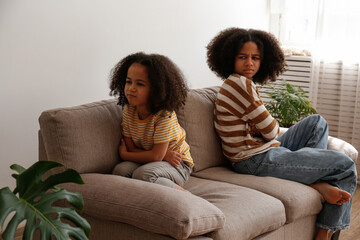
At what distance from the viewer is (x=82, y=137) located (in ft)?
6.70

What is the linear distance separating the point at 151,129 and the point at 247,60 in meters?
0.73

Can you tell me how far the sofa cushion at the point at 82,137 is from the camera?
2.00m

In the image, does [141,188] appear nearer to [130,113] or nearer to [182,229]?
[182,229]

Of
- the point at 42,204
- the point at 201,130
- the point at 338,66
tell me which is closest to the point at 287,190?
the point at 201,130

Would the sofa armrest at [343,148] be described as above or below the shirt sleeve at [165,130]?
below

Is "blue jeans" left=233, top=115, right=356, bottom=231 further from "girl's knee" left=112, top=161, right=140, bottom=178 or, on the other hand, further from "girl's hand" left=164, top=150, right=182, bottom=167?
"girl's knee" left=112, top=161, right=140, bottom=178

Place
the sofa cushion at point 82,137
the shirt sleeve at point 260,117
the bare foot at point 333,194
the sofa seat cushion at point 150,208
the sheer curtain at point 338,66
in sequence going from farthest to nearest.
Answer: the sheer curtain at point 338,66
the shirt sleeve at point 260,117
the bare foot at point 333,194
the sofa cushion at point 82,137
the sofa seat cushion at point 150,208

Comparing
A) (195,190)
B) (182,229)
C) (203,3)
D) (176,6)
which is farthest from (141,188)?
(203,3)

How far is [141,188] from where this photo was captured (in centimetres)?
183

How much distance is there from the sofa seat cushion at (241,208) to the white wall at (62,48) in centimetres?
93

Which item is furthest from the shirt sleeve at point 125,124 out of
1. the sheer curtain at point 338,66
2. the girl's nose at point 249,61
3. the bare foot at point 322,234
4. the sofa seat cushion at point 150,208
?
the sheer curtain at point 338,66

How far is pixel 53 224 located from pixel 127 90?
40.9 inches

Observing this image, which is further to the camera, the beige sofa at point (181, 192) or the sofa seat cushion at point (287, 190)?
the sofa seat cushion at point (287, 190)

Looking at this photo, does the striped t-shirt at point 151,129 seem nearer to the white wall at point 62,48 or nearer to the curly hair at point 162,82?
the curly hair at point 162,82
